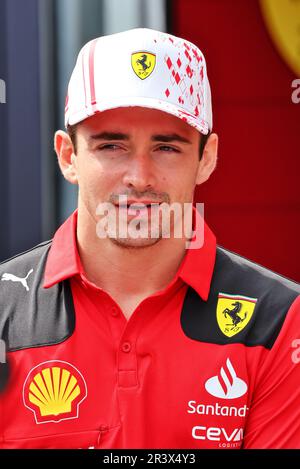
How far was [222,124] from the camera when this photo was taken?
286 centimetres

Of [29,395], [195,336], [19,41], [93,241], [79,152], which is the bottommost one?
[29,395]

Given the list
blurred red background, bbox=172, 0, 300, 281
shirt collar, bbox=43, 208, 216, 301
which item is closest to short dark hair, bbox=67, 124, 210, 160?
shirt collar, bbox=43, 208, 216, 301

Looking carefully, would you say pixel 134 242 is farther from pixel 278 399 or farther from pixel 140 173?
pixel 278 399

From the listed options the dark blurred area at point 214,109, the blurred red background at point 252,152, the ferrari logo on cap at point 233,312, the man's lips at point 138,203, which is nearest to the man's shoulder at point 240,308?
the ferrari logo on cap at point 233,312

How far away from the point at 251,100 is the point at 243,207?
364 mm

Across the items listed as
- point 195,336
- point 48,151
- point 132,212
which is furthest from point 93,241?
point 48,151

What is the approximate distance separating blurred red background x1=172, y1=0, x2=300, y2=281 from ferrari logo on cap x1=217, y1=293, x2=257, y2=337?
1.05 metres

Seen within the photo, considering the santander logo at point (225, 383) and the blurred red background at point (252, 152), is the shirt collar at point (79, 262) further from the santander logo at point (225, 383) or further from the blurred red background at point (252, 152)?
the blurred red background at point (252, 152)

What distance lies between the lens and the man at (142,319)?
1.72 metres

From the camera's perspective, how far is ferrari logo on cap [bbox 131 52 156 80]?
1727mm

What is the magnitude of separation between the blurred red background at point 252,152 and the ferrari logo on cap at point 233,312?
1.05 metres

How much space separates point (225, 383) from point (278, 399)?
13 cm

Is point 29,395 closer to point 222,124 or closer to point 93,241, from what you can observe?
point 93,241

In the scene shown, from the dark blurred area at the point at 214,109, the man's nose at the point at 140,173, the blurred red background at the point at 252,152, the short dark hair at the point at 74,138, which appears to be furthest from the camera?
the blurred red background at the point at 252,152
